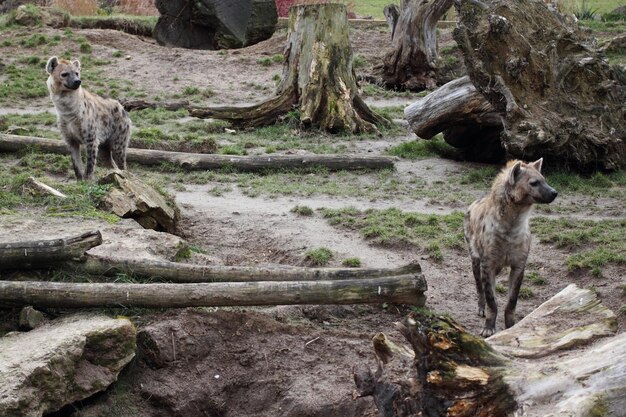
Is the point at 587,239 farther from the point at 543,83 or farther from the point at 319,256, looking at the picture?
the point at 543,83

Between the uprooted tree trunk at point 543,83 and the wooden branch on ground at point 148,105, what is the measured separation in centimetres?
465

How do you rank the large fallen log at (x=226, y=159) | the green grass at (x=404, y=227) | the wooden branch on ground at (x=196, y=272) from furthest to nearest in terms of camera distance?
the large fallen log at (x=226, y=159) < the green grass at (x=404, y=227) < the wooden branch on ground at (x=196, y=272)

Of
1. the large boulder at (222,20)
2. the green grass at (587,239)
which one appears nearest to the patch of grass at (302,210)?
the green grass at (587,239)

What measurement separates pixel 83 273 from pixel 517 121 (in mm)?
4723

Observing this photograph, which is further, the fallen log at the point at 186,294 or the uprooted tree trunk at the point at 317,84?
the uprooted tree trunk at the point at 317,84

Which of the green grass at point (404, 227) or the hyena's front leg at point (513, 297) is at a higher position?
the hyena's front leg at point (513, 297)

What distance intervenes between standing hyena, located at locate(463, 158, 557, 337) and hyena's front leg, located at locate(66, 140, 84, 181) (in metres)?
4.30

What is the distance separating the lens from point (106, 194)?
6496mm

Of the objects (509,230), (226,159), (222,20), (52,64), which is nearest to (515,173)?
(509,230)

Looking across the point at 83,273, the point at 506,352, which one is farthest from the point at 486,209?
the point at 83,273

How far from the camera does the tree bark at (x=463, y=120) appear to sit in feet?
28.8

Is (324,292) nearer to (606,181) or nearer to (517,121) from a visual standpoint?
(517,121)

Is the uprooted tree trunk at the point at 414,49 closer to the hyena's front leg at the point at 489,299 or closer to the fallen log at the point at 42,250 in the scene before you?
the hyena's front leg at the point at 489,299

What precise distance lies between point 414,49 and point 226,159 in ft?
17.6
